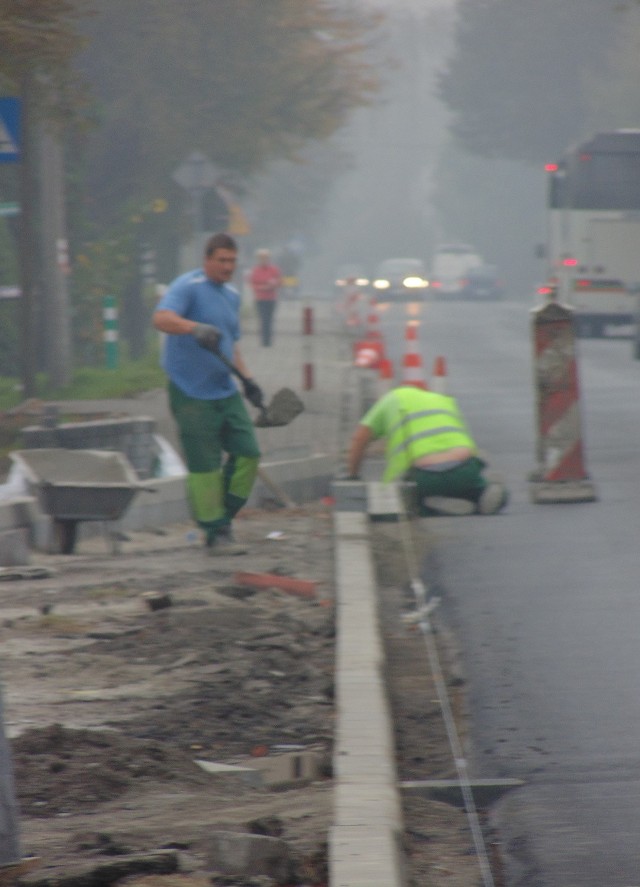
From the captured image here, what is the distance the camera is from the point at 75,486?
991 centimetres

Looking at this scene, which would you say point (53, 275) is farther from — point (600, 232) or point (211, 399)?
point (600, 232)

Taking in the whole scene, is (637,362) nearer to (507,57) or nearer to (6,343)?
(6,343)

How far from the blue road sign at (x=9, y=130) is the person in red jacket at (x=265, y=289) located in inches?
702

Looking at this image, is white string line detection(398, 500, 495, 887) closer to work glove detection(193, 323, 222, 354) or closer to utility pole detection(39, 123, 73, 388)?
work glove detection(193, 323, 222, 354)

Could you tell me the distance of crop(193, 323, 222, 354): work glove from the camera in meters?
9.38

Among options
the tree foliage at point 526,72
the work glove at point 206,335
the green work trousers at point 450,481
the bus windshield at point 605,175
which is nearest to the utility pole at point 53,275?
the green work trousers at point 450,481

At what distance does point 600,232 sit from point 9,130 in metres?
23.6

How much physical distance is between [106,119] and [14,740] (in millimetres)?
24154

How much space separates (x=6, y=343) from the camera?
21.8m

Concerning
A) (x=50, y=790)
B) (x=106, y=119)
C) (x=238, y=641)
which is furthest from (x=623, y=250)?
(x=50, y=790)

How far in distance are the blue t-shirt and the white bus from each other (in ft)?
79.2

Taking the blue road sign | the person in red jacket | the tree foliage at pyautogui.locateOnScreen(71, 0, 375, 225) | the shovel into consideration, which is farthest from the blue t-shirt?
the person in red jacket

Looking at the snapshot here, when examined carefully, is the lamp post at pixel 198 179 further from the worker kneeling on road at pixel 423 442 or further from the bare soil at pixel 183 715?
the bare soil at pixel 183 715

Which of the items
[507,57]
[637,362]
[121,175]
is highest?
[507,57]
